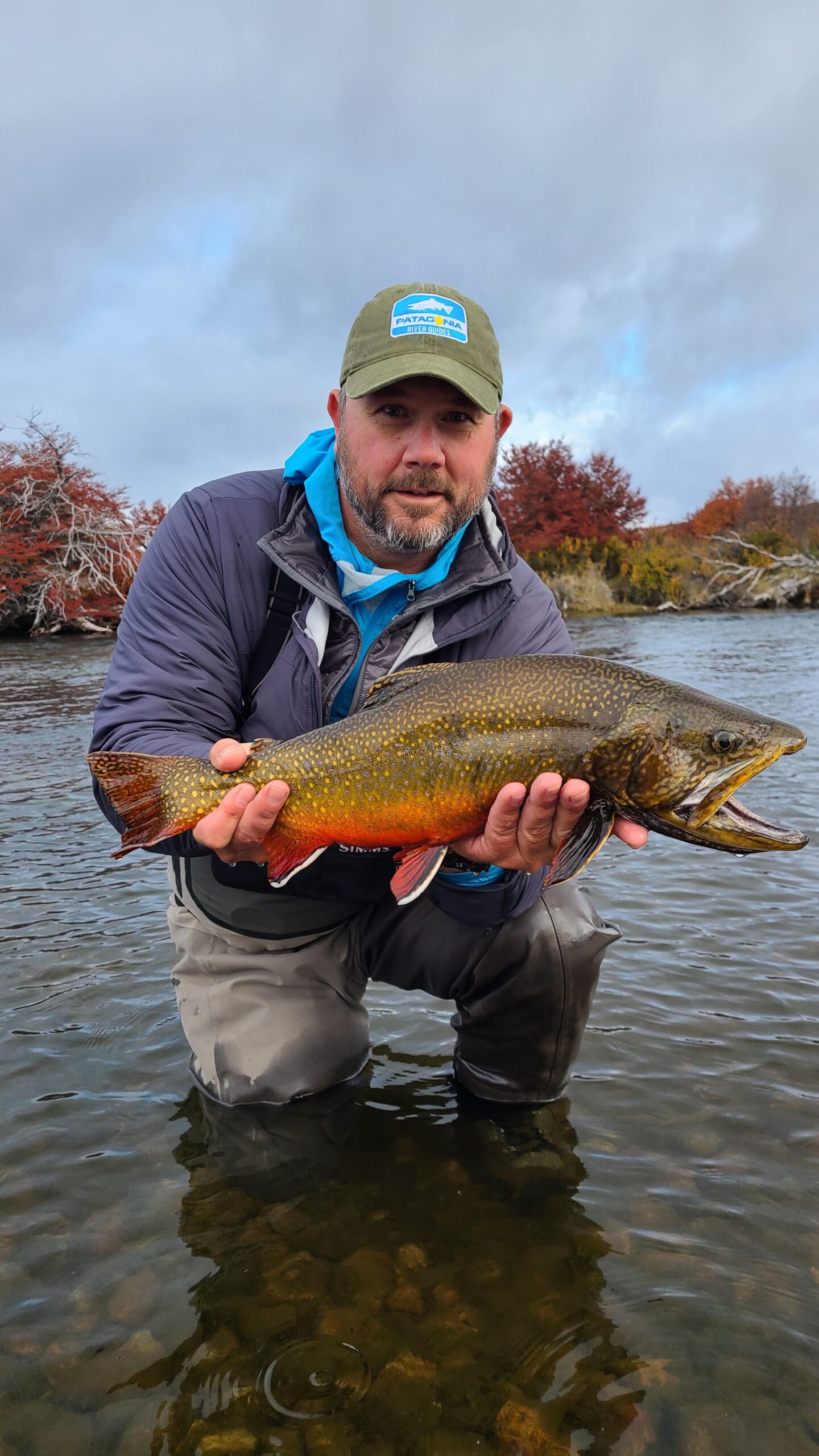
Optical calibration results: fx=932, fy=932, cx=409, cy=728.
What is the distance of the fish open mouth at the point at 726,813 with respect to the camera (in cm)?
288

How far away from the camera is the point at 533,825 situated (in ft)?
9.87

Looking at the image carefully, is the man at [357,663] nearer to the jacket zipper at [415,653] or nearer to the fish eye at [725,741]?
the jacket zipper at [415,653]

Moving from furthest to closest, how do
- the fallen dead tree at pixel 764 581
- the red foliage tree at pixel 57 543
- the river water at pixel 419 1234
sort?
1. the fallen dead tree at pixel 764 581
2. the red foliage tree at pixel 57 543
3. the river water at pixel 419 1234

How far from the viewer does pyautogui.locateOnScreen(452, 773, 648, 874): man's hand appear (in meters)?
2.91

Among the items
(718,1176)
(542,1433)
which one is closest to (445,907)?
(718,1176)

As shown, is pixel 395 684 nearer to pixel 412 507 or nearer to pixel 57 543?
pixel 412 507

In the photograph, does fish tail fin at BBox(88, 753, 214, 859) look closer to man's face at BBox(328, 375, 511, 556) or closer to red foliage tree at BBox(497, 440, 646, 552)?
man's face at BBox(328, 375, 511, 556)

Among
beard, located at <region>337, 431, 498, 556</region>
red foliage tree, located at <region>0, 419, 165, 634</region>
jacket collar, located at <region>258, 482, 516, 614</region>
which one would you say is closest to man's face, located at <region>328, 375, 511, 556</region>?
beard, located at <region>337, 431, 498, 556</region>

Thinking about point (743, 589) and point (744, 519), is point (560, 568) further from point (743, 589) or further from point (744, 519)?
point (744, 519)

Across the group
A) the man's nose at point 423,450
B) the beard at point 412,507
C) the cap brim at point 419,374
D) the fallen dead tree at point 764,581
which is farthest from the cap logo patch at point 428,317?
the fallen dead tree at point 764,581

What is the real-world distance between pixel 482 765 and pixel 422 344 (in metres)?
1.68

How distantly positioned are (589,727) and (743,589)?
39631 mm

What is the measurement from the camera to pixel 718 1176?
3234mm

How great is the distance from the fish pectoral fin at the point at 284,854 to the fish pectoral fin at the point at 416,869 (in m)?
0.28
